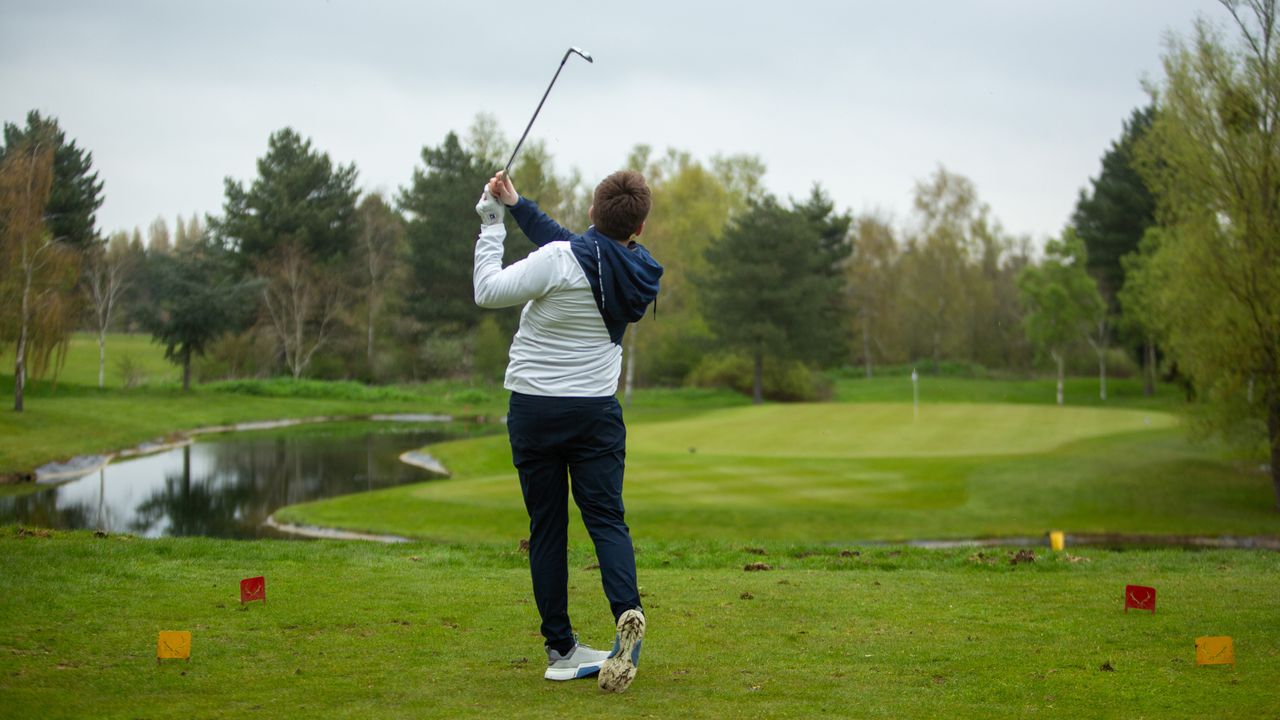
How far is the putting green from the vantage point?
31828 millimetres

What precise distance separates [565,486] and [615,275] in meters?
1.09

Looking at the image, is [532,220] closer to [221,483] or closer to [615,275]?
[615,275]

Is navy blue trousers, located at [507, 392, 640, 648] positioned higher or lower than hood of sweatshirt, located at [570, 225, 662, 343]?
lower

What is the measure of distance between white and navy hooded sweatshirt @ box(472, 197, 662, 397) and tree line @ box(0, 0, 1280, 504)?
97.6 feet

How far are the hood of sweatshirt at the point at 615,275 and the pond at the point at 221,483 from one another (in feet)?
45.6

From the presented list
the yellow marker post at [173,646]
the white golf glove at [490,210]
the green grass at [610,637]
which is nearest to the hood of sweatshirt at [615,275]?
the white golf glove at [490,210]

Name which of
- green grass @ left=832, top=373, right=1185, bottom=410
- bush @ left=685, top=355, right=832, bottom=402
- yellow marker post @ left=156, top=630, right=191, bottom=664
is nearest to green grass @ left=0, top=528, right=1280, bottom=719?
yellow marker post @ left=156, top=630, right=191, bottom=664

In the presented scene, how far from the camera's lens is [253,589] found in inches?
259

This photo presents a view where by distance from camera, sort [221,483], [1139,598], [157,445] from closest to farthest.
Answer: [1139,598], [221,483], [157,445]

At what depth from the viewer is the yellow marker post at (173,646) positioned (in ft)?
16.6

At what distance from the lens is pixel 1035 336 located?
2302 inches

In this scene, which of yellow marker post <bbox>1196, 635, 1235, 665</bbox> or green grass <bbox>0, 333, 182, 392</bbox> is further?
green grass <bbox>0, 333, 182, 392</bbox>

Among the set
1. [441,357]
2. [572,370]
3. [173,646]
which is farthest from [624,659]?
[441,357]

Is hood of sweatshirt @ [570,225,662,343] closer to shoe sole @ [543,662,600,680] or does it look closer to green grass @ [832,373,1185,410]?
shoe sole @ [543,662,600,680]
